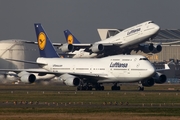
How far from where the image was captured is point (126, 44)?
105 metres

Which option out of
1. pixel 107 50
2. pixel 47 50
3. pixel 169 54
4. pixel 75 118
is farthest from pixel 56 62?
pixel 169 54

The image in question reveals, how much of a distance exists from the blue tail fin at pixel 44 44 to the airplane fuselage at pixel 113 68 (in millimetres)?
5376

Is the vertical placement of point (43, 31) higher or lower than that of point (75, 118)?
higher

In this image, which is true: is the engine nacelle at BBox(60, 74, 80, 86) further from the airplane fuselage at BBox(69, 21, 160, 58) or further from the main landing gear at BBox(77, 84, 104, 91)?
the airplane fuselage at BBox(69, 21, 160, 58)

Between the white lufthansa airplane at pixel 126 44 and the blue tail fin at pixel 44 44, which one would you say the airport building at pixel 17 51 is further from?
the blue tail fin at pixel 44 44

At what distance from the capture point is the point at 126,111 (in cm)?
4244

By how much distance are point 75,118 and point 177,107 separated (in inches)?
457

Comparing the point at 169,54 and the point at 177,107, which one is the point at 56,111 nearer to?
the point at 177,107

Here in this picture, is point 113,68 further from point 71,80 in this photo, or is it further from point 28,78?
point 28,78

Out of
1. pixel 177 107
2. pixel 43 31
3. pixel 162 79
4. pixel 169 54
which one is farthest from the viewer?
pixel 169 54

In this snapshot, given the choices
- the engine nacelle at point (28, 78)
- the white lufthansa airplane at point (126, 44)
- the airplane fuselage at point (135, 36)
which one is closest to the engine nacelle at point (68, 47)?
the white lufthansa airplane at point (126, 44)

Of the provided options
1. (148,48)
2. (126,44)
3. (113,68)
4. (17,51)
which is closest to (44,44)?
(113,68)

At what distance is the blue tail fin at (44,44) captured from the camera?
291ft

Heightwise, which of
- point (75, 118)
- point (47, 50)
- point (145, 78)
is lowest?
point (75, 118)
